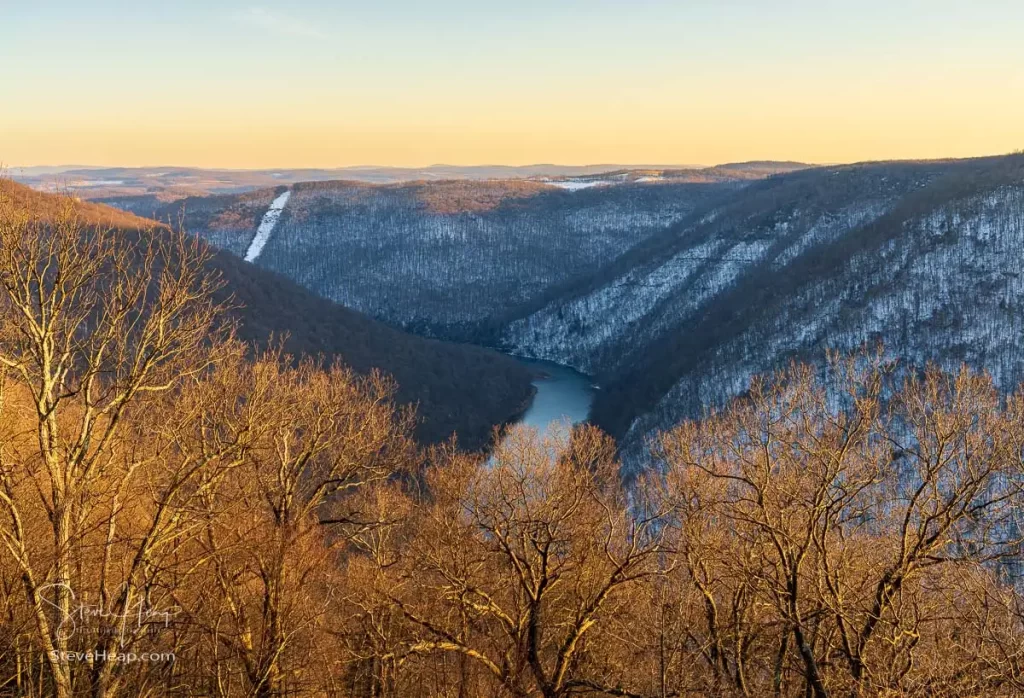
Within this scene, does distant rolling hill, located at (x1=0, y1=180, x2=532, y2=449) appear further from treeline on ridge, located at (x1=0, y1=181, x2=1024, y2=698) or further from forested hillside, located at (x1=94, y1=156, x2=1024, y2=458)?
treeline on ridge, located at (x1=0, y1=181, x2=1024, y2=698)

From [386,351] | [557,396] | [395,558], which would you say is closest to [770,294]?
[557,396]

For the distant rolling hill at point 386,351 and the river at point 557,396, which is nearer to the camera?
the distant rolling hill at point 386,351

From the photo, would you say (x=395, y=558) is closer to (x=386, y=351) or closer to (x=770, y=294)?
(x=386, y=351)

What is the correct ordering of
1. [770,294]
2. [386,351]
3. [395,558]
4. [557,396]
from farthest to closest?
1. [557,396]
2. [770,294]
3. [386,351]
4. [395,558]

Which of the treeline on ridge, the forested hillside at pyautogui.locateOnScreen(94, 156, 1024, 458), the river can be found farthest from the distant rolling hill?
the treeline on ridge

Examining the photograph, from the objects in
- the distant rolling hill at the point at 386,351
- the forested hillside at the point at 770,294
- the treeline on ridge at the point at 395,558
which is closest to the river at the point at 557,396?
the distant rolling hill at the point at 386,351

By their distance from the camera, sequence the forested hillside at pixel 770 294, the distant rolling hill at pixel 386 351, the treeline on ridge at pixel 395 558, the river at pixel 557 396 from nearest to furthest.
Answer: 1. the treeline on ridge at pixel 395 558
2. the forested hillside at pixel 770 294
3. the distant rolling hill at pixel 386 351
4. the river at pixel 557 396

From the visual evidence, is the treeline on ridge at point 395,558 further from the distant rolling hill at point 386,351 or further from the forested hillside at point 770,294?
the distant rolling hill at point 386,351
